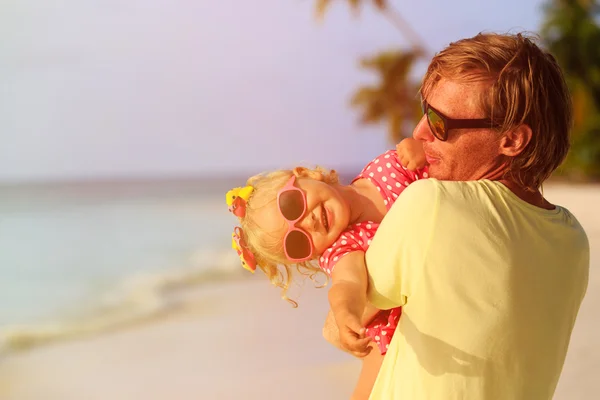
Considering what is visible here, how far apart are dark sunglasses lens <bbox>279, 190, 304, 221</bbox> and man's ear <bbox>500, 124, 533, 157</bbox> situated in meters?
0.77

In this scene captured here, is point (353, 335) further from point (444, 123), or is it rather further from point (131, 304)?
point (131, 304)

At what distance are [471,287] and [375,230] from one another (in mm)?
685

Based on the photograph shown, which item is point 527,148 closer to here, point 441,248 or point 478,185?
point 478,185

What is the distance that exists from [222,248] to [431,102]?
1387cm

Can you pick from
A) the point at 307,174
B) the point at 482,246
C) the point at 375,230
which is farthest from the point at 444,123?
the point at 307,174

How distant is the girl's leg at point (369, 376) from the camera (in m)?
2.18

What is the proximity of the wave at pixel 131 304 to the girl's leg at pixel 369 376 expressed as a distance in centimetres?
710

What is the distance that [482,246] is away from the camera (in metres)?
1.57

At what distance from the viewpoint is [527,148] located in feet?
5.54

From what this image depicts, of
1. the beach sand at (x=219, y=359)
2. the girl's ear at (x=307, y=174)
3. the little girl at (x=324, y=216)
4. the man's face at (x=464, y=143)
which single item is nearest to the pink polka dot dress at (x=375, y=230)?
the little girl at (x=324, y=216)

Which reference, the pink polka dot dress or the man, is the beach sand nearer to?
the pink polka dot dress

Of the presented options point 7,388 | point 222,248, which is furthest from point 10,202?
point 7,388

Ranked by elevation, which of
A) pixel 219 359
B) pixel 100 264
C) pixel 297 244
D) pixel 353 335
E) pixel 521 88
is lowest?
pixel 100 264

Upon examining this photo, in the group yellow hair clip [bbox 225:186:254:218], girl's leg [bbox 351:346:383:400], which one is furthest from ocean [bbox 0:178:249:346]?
girl's leg [bbox 351:346:383:400]
